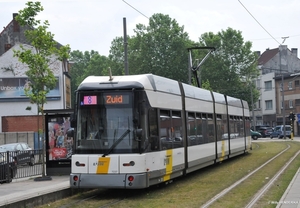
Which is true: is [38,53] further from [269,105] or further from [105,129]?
[269,105]

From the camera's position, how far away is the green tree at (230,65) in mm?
83812

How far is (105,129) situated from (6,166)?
22.2 ft

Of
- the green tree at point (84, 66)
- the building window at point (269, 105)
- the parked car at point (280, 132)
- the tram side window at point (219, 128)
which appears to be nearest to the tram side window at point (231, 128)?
the tram side window at point (219, 128)

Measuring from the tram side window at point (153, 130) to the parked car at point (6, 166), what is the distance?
694 cm

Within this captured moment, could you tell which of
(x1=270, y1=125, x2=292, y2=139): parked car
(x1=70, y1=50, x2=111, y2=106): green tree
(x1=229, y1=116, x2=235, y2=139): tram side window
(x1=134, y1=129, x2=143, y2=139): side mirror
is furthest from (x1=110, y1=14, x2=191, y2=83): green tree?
(x1=134, y1=129, x2=143, y2=139): side mirror

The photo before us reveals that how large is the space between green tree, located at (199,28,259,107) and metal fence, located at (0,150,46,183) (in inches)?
2488

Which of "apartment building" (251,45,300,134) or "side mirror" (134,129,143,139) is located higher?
"apartment building" (251,45,300,134)

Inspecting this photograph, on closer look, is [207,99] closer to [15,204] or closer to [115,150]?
[115,150]

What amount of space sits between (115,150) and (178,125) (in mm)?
3549

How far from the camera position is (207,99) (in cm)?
2155

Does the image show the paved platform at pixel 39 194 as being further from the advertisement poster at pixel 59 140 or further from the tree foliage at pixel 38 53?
the tree foliage at pixel 38 53

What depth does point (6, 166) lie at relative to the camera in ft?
63.4

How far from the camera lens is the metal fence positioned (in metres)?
19.3

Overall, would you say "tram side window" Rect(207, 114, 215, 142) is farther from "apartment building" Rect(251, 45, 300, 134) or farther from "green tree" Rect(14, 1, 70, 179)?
"apartment building" Rect(251, 45, 300, 134)
